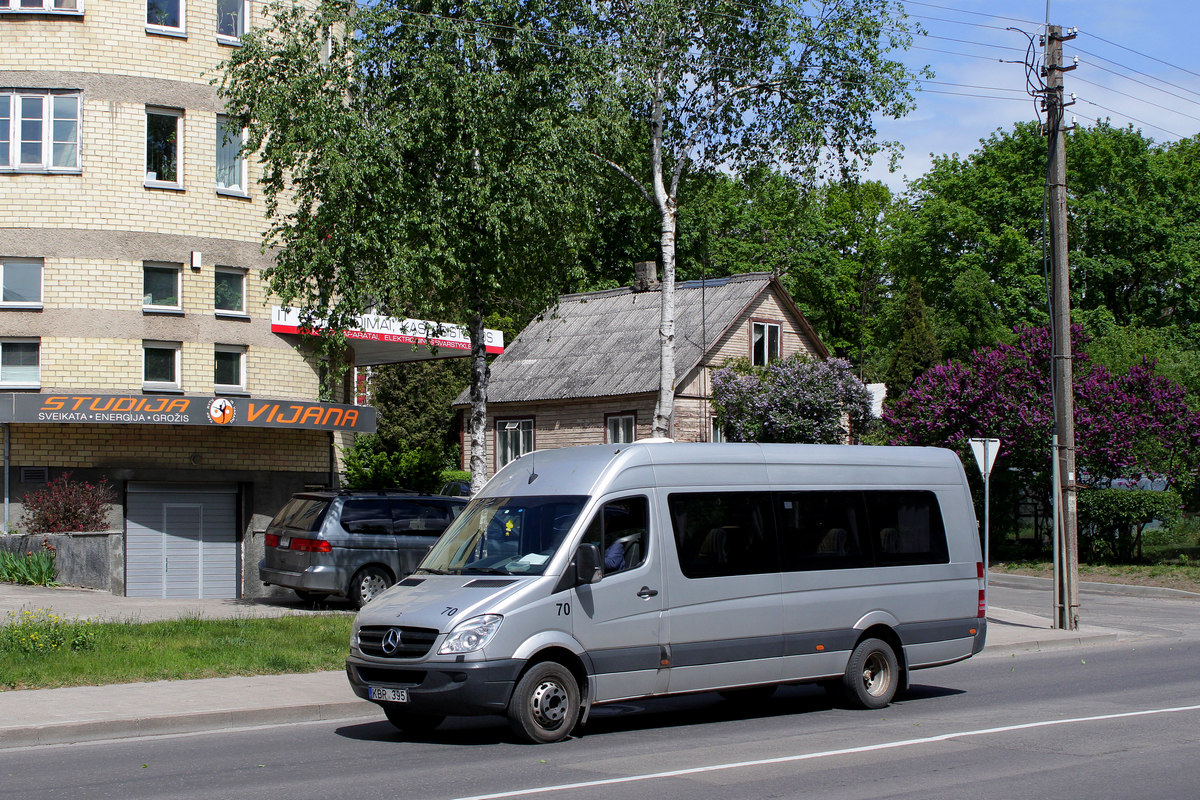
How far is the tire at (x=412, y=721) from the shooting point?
34.0ft

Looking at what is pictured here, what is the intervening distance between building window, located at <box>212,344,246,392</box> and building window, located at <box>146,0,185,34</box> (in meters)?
6.87

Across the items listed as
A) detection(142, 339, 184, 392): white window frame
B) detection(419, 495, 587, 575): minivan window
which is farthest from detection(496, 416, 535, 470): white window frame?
detection(419, 495, 587, 575): minivan window

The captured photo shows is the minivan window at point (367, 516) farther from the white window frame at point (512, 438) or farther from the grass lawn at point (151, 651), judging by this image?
the white window frame at point (512, 438)

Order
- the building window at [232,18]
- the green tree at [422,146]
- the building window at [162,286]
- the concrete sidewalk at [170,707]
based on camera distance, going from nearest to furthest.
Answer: the concrete sidewalk at [170,707] < the green tree at [422,146] < the building window at [162,286] < the building window at [232,18]

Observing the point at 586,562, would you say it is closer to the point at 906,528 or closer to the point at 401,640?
the point at 401,640

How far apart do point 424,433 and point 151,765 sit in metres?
41.0

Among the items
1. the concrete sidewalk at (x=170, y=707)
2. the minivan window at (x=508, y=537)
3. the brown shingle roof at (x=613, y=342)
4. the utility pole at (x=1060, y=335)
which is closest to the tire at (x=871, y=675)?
the minivan window at (x=508, y=537)

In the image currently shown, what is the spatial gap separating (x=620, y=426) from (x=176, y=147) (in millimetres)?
17469

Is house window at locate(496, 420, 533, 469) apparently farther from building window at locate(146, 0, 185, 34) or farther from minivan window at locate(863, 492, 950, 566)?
minivan window at locate(863, 492, 950, 566)

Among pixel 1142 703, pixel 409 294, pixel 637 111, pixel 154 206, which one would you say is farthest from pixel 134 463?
pixel 1142 703

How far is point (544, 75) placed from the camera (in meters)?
19.0

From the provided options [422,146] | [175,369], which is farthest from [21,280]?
[422,146]

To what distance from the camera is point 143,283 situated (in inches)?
1045

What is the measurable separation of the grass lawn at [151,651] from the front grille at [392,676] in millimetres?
3978
